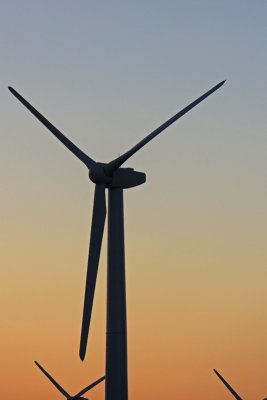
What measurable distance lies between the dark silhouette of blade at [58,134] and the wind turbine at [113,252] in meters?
0.06

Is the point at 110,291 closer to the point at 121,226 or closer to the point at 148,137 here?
the point at 121,226

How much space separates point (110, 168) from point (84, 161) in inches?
111

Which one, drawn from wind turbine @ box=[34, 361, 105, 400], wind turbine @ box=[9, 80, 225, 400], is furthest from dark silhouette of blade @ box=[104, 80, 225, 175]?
wind turbine @ box=[34, 361, 105, 400]

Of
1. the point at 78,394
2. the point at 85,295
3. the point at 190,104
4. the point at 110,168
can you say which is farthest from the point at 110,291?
the point at 78,394

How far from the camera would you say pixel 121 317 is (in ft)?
234

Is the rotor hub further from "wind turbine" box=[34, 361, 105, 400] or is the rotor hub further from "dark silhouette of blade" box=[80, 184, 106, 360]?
"wind turbine" box=[34, 361, 105, 400]

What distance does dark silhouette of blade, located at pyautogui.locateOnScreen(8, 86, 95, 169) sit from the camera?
7556 cm

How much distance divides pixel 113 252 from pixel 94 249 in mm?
1487

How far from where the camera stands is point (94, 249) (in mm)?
72688

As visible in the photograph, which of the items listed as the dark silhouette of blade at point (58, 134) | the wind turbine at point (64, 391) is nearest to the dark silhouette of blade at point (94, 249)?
the dark silhouette of blade at point (58, 134)

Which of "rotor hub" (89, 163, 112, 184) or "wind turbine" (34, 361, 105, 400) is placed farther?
"wind turbine" (34, 361, 105, 400)

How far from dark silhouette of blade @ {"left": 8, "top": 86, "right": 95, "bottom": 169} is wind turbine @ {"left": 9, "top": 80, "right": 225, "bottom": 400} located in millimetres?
65

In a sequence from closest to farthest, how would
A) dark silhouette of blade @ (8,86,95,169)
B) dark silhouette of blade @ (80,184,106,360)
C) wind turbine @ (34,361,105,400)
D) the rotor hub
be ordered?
dark silhouette of blade @ (80,184,106,360) → the rotor hub → dark silhouette of blade @ (8,86,95,169) → wind turbine @ (34,361,105,400)

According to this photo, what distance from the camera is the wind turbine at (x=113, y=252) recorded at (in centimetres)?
7075
